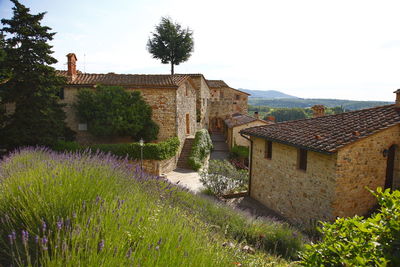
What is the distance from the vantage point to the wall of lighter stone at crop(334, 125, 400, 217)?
737cm

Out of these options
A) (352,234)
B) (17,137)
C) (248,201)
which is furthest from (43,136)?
(352,234)

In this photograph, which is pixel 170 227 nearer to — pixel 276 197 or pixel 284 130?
pixel 276 197

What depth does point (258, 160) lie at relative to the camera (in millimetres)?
11164

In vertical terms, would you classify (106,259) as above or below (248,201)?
above

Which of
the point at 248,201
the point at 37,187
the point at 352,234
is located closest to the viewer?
the point at 352,234

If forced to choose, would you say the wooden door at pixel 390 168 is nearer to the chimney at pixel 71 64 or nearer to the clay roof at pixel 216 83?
the chimney at pixel 71 64

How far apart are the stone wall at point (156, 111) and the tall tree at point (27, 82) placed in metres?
2.90

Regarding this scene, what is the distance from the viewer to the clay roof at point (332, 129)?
7605 millimetres

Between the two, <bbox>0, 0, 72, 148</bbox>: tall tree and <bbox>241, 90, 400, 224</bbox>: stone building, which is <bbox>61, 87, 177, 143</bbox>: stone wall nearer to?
<bbox>0, 0, 72, 148</bbox>: tall tree

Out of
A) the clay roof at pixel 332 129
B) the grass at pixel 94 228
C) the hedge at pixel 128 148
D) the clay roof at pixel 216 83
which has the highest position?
the clay roof at pixel 216 83

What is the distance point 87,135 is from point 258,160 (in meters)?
11.8

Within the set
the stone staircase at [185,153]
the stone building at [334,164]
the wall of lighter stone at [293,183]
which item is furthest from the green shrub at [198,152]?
the stone building at [334,164]

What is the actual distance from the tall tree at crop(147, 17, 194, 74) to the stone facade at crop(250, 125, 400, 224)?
23.1 m

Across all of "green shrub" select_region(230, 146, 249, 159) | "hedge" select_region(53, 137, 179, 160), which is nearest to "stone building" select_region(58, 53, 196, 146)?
"hedge" select_region(53, 137, 179, 160)
